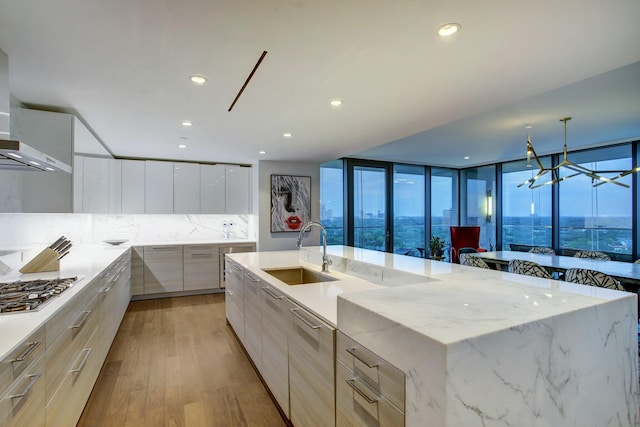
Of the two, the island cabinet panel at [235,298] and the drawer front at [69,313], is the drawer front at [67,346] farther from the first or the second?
the island cabinet panel at [235,298]

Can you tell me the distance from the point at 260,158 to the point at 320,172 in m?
1.27

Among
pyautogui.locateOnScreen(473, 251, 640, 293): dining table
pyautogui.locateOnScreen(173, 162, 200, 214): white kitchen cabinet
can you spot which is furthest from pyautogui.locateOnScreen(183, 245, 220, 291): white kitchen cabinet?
pyautogui.locateOnScreen(473, 251, 640, 293): dining table

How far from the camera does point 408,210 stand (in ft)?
24.0

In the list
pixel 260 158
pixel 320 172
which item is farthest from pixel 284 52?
pixel 320 172

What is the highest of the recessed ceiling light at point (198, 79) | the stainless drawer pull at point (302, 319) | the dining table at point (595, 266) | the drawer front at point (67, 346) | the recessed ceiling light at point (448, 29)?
the recessed ceiling light at point (198, 79)

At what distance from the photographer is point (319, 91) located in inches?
99.5

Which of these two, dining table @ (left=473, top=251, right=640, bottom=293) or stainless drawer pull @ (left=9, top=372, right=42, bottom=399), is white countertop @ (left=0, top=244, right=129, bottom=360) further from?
dining table @ (left=473, top=251, right=640, bottom=293)

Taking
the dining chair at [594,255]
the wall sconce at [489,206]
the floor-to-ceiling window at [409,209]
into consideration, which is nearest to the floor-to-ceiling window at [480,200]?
the wall sconce at [489,206]

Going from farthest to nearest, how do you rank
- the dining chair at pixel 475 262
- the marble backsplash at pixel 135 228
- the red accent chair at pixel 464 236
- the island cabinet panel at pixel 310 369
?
the red accent chair at pixel 464 236
the dining chair at pixel 475 262
the marble backsplash at pixel 135 228
the island cabinet panel at pixel 310 369

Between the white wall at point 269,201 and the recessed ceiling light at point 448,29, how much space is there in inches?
167

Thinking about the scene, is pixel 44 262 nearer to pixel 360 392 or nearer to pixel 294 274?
pixel 294 274

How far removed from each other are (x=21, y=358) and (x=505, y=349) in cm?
175

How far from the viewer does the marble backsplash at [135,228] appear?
11.5ft

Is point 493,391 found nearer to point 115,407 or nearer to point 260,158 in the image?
point 115,407
